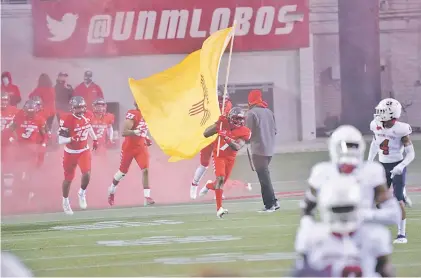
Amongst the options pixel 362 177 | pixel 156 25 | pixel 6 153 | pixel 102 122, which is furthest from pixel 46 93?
pixel 362 177

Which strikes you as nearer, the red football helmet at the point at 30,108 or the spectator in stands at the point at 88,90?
the spectator in stands at the point at 88,90

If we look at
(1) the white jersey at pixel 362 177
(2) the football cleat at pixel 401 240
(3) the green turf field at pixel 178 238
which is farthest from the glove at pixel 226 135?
(1) the white jersey at pixel 362 177

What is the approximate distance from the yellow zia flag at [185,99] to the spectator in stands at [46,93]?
59 cm

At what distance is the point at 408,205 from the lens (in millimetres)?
8055

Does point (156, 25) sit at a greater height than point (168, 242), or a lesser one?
greater

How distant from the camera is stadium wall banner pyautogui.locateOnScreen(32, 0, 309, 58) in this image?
7949 mm

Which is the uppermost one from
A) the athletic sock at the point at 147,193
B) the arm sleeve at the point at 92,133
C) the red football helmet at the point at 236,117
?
the red football helmet at the point at 236,117

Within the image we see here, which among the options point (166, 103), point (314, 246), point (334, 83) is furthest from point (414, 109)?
point (314, 246)

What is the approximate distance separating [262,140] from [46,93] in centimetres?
158

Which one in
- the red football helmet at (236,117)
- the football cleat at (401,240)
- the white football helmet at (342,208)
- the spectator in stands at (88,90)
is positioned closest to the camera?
the white football helmet at (342,208)

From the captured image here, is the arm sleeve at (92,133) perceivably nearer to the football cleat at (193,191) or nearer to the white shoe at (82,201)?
the white shoe at (82,201)

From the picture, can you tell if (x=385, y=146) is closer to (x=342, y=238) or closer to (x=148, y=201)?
(x=148, y=201)

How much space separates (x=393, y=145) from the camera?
6832 mm

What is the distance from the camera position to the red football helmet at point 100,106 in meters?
8.09
